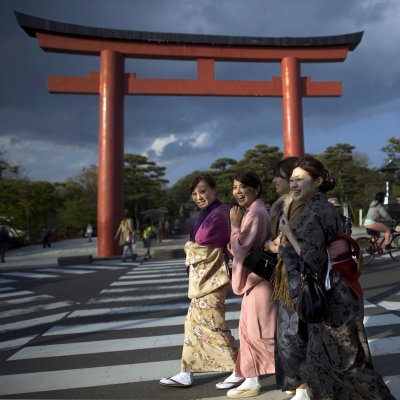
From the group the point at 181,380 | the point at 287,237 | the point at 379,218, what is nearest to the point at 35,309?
the point at 181,380

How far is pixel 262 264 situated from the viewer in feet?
8.56

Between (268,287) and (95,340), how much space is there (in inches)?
95.1

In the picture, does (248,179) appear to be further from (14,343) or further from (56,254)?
(56,254)

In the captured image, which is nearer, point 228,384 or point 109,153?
point 228,384

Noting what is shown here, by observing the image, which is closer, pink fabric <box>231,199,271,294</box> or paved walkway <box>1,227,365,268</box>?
pink fabric <box>231,199,271,294</box>

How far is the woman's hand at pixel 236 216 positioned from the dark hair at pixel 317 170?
631mm

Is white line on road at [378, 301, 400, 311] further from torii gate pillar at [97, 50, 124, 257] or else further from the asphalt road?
torii gate pillar at [97, 50, 124, 257]

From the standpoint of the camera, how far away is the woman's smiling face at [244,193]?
112 inches

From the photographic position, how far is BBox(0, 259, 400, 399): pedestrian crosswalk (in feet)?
10.0

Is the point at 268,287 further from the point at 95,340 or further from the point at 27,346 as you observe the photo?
the point at 27,346

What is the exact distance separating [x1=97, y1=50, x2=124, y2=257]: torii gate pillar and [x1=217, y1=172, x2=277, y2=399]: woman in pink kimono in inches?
466

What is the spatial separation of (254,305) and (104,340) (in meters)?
2.24

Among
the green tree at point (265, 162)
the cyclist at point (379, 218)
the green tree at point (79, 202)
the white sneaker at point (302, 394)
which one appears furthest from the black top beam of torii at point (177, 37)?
the green tree at point (79, 202)

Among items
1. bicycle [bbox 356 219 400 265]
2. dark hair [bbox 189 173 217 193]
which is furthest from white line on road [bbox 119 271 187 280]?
dark hair [bbox 189 173 217 193]
